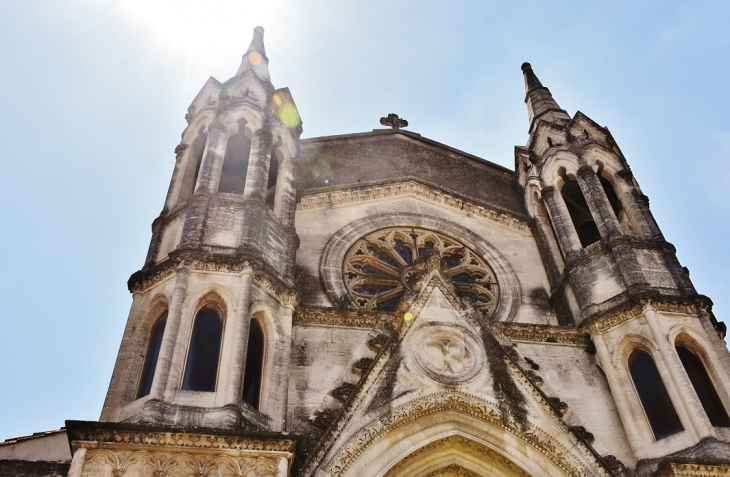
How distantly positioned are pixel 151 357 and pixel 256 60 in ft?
25.6

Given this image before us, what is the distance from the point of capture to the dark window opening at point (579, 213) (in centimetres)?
1556

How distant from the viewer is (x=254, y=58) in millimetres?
16484

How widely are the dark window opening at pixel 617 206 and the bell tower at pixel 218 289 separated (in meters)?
6.32

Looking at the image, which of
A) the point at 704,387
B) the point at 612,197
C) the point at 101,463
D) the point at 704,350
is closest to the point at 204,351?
the point at 101,463

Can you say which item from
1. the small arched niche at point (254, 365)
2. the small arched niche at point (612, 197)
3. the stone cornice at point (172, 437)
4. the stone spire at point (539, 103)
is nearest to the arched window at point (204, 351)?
the small arched niche at point (254, 365)

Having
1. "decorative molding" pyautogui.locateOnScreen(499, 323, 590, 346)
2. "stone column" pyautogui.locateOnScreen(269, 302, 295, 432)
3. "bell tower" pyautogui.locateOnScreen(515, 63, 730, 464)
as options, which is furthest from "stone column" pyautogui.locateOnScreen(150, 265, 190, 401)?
"bell tower" pyautogui.locateOnScreen(515, 63, 730, 464)

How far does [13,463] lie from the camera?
33.3 ft

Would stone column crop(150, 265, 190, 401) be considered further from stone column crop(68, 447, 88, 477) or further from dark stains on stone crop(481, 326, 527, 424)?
dark stains on stone crop(481, 326, 527, 424)

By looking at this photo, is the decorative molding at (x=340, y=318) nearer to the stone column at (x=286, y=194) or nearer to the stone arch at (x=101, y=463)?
the stone column at (x=286, y=194)

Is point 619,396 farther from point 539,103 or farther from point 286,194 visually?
point 539,103

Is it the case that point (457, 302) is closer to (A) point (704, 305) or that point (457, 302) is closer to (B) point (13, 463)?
(A) point (704, 305)

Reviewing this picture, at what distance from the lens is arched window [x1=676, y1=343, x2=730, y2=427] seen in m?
11.1

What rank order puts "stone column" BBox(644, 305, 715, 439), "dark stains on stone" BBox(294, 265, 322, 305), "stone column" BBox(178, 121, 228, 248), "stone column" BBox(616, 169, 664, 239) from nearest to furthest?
"stone column" BBox(644, 305, 715, 439)
"stone column" BBox(178, 121, 228, 248)
"dark stains on stone" BBox(294, 265, 322, 305)
"stone column" BBox(616, 169, 664, 239)

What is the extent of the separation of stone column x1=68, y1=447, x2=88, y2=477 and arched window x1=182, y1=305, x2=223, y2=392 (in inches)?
65.8
